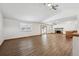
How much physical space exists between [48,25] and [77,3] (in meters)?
1.24

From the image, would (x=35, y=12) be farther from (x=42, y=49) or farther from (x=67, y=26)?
(x=42, y=49)

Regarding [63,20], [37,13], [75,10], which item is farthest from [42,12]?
[75,10]

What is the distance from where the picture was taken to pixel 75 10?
3.60 meters

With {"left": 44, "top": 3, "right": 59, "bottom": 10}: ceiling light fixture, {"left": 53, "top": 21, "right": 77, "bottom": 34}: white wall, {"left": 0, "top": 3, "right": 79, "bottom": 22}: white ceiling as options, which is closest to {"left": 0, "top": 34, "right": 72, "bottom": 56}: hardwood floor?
{"left": 53, "top": 21, "right": 77, "bottom": 34}: white wall

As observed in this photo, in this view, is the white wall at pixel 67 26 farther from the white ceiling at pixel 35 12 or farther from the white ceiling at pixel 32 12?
the white ceiling at pixel 32 12

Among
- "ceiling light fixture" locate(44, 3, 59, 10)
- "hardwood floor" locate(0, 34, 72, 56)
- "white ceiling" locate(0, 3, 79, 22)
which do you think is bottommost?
"hardwood floor" locate(0, 34, 72, 56)

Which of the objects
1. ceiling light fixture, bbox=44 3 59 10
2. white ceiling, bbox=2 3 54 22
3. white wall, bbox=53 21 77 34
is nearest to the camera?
ceiling light fixture, bbox=44 3 59 10

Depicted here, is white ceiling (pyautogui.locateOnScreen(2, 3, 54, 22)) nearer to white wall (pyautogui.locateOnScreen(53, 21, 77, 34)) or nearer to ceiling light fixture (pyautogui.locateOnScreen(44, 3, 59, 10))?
ceiling light fixture (pyautogui.locateOnScreen(44, 3, 59, 10))

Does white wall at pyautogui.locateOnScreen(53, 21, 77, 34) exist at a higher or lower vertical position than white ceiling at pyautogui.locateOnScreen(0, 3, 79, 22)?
lower

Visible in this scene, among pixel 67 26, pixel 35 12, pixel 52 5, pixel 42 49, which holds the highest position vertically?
pixel 52 5

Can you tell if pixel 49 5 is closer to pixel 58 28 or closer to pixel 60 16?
pixel 60 16

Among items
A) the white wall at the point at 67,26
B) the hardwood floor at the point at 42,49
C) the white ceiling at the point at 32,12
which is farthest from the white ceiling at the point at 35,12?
the hardwood floor at the point at 42,49

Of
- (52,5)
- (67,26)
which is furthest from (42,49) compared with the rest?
(52,5)

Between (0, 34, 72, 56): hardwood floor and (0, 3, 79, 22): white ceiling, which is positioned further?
(0, 34, 72, 56): hardwood floor
